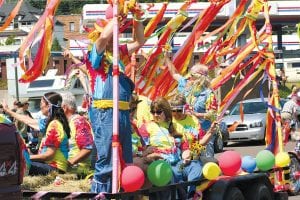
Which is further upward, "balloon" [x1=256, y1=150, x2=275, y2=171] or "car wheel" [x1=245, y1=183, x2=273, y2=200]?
"balloon" [x1=256, y1=150, x2=275, y2=171]

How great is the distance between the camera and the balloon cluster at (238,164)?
7.94 metres

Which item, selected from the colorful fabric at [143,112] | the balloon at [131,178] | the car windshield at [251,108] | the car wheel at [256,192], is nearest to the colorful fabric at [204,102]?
the colorful fabric at [143,112]

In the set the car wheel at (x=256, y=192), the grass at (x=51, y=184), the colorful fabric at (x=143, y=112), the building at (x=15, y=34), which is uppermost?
the building at (x=15, y=34)

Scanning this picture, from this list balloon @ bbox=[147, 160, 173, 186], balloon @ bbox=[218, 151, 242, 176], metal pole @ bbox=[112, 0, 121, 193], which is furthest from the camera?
balloon @ bbox=[218, 151, 242, 176]

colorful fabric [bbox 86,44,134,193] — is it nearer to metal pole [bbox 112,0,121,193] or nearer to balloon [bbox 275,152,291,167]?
metal pole [bbox 112,0,121,193]

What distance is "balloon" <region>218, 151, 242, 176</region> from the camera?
8.27 m

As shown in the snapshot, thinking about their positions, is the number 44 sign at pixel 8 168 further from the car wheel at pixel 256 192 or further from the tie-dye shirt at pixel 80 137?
the car wheel at pixel 256 192

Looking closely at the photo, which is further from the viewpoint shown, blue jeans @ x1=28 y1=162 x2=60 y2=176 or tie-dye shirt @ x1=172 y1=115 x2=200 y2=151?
tie-dye shirt @ x1=172 y1=115 x2=200 y2=151

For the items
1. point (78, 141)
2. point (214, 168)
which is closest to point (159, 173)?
point (214, 168)

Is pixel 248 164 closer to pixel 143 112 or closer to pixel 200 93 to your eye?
pixel 200 93

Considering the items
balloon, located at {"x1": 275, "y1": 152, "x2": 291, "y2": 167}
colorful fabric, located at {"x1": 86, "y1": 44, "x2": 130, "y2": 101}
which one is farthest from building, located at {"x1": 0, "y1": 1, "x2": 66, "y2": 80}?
balloon, located at {"x1": 275, "y1": 152, "x2": 291, "y2": 167}

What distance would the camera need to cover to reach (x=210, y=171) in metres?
7.91

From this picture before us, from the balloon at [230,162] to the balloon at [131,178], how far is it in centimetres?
169

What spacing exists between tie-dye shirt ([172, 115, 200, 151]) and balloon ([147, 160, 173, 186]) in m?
1.18
